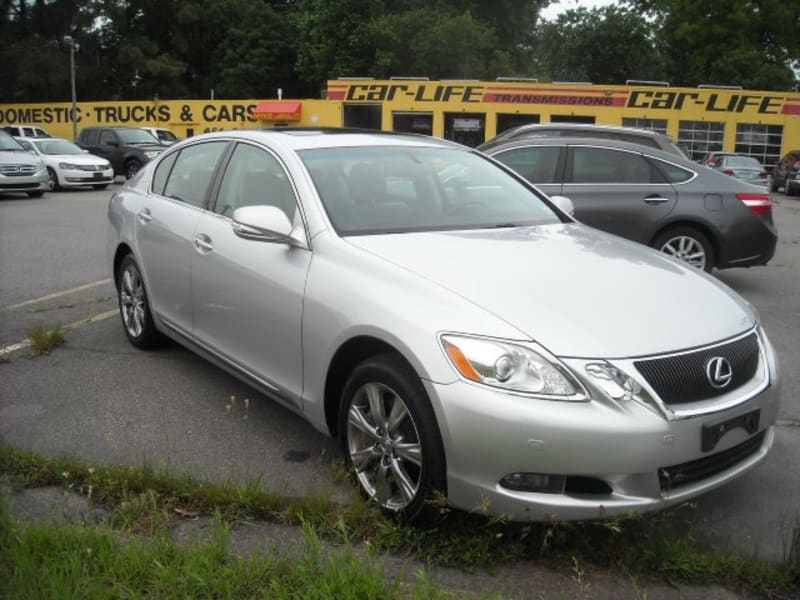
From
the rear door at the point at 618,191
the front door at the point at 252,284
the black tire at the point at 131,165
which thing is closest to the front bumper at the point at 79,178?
the black tire at the point at 131,165

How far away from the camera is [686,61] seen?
4909 centimetres

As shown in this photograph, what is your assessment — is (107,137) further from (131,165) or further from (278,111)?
(278,111)

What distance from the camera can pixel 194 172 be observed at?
5.14m

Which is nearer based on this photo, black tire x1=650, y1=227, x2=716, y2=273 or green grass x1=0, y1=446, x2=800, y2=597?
green grass x1=0, y1=446, x2=800, y2=597

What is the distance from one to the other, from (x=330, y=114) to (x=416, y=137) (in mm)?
32726

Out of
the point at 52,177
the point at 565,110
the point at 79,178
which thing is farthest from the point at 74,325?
the point at 565,110

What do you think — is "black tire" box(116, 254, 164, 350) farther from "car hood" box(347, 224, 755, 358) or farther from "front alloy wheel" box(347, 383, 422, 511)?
"front alloy wheel" box(347, 383, 422, 511)

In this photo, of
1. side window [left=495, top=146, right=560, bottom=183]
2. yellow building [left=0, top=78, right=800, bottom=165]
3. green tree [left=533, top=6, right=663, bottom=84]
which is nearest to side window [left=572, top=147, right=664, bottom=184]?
side window [left=495, top=146, right=560, bottom=183]

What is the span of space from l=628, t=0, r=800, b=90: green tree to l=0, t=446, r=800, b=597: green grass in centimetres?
4380

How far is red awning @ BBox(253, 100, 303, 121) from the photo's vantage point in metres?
36.8

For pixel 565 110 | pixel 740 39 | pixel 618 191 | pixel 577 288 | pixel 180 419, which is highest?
pixel 740 39

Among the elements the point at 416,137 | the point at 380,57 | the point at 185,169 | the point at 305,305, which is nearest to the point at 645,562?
the point at 305,305

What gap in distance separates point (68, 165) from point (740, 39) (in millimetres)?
36343

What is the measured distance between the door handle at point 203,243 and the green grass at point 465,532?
138cm
